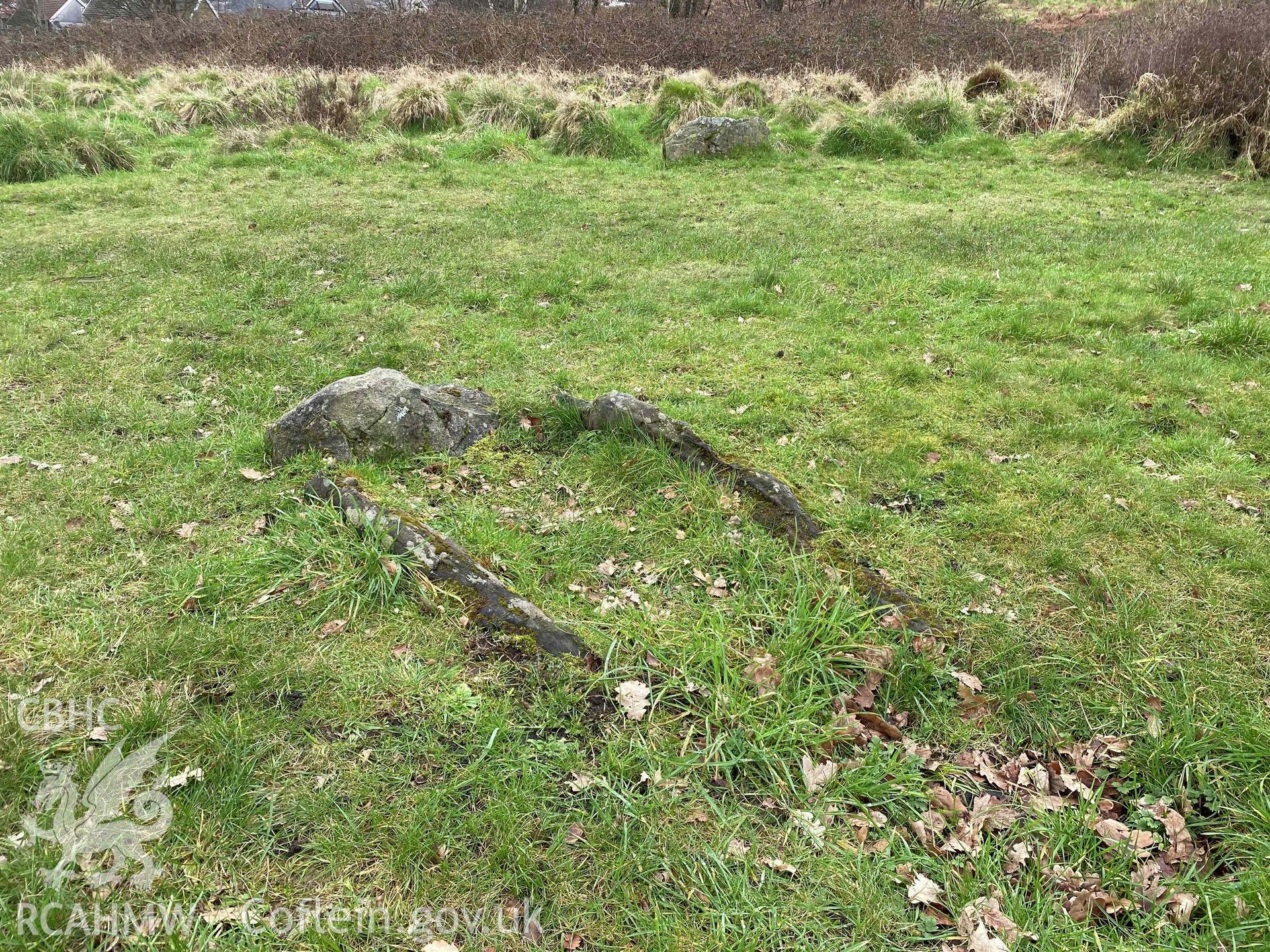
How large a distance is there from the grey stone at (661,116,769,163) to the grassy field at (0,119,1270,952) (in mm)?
6240

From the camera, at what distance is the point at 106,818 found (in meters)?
2.47

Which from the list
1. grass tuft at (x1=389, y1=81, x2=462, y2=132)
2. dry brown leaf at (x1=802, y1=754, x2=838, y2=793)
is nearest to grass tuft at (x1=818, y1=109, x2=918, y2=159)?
grass tuft at (x1=389, y1=81, x2=462, y2=132)

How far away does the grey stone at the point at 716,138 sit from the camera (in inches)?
520

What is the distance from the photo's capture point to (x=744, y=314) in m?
7.07

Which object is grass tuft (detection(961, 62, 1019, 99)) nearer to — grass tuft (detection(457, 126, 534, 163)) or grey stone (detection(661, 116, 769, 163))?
grey stone (detection(661, 116, 769, 163))

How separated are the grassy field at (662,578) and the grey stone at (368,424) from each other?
178mm

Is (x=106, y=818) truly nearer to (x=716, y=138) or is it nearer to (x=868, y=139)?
(x=716, y=138)

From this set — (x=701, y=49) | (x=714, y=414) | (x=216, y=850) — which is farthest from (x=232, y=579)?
(x=701, y=49)

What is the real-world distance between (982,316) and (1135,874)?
540cm

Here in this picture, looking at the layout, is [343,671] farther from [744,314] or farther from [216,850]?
[744,314]

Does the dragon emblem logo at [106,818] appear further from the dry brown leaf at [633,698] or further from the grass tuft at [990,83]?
the grass tuft at [990,83]

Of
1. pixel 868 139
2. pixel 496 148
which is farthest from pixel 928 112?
pixel 496 148

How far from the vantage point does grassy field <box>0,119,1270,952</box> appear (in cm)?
246

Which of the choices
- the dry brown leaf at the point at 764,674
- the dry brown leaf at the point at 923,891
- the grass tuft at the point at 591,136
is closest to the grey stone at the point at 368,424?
the dry brown leaf at the point at 764,674
